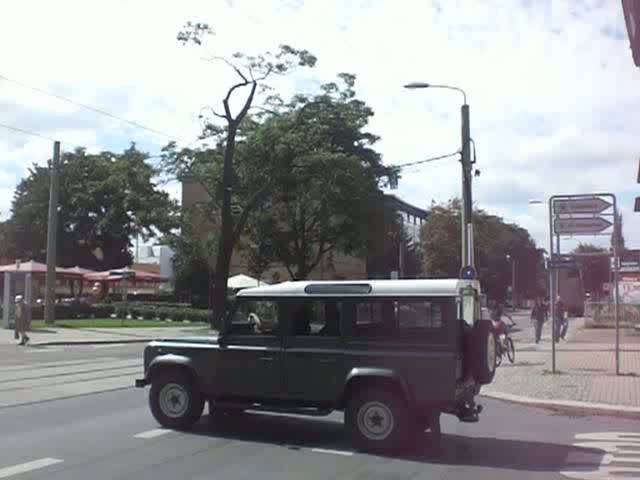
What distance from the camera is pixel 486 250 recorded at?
72000 millimetres

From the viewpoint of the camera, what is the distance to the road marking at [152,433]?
31.0ft

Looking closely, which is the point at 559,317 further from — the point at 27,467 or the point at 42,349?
the point at 27,467

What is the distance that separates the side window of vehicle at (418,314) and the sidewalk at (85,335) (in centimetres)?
1661

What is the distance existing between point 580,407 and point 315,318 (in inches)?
214

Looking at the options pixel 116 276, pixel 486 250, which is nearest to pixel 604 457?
pixel 116 276

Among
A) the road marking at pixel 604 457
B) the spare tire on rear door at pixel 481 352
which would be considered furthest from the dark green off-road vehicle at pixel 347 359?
the road marking at pixel 604 457

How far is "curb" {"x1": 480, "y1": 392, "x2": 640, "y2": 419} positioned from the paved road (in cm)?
38

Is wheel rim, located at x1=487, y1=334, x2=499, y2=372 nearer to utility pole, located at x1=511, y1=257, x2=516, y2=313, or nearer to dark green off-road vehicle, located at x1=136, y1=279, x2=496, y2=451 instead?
dark green off-road vehicle, located at x1=136, y1=279, x2=496, y2=451

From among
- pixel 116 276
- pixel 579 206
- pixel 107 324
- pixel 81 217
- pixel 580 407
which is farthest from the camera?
pixel 81 217

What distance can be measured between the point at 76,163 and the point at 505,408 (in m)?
66.6

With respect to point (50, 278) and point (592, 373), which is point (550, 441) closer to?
point (592, 373)

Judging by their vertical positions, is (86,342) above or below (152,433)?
Result: above

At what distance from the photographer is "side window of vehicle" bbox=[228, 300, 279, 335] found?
9594 millimetres

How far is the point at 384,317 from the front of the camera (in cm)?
905
